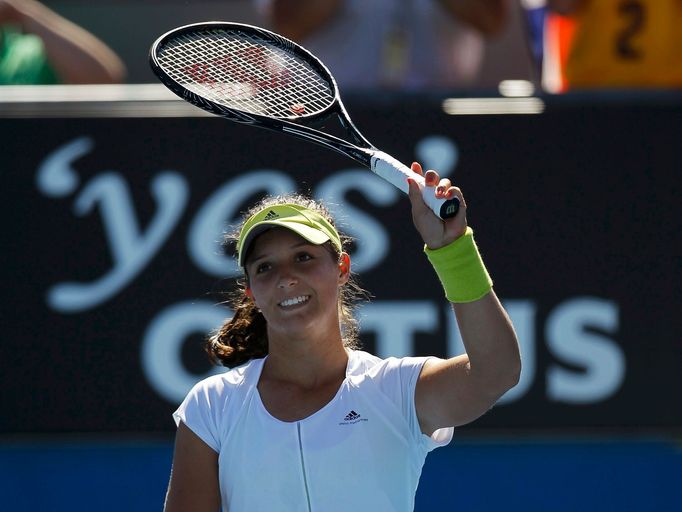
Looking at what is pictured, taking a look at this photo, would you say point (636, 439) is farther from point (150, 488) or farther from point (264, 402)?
point (264, 402)

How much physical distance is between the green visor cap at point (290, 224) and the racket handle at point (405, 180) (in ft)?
0.56

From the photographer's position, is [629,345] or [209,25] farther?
[629,345]

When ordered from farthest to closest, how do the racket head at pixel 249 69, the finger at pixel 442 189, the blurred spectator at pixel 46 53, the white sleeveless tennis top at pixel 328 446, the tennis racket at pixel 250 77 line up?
the blurred spectator at pixel 46 53
the racket head at pixel 249 69
the tennis racket at pixel 250 77
the white sleeveless tennis top at pixel 328 446
the finger at pixel 442 189

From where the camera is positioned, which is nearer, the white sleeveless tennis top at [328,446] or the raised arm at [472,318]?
the raised arm at [472,318]

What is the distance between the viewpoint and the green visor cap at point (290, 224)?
2611mm

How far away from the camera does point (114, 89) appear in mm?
4465

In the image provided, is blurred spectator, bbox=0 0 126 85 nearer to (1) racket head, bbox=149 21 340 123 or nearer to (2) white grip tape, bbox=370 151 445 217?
(1) racket head, bbox=149 21 340 123

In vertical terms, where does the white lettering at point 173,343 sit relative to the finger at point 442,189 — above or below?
below

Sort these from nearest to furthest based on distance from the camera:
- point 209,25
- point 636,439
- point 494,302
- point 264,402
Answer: point 494,302 < point 264,402 < point 209,25 < point 636,439

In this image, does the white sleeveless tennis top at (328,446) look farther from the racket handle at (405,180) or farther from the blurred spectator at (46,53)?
the blurred spectator at (46,53)

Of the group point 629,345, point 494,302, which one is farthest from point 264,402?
point 629,345

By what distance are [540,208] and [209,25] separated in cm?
165

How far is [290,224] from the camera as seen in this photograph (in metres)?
2.61

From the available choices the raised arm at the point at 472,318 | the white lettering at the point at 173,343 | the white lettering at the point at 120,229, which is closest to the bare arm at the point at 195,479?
the raised arm at the point at 472,318
